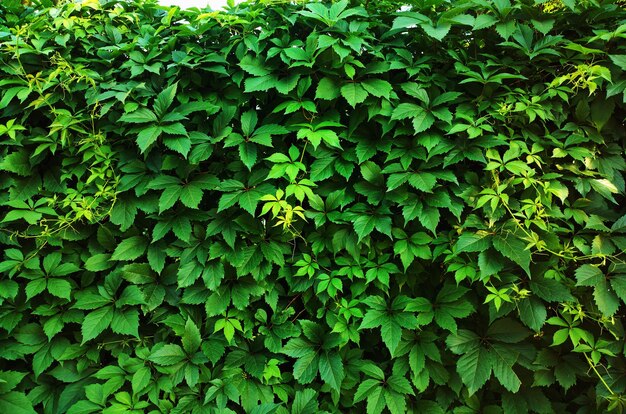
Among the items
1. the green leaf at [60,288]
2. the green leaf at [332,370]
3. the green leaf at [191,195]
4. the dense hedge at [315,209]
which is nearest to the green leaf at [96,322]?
the dense hedge at [315,209]

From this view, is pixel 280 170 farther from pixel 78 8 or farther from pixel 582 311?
pixel 582 311

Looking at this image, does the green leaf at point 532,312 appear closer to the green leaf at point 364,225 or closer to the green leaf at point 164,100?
the green leaf at point 364,225

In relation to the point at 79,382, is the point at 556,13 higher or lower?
higher

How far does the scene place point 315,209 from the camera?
1.96 meters

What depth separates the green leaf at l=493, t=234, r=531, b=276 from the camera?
1.71 m

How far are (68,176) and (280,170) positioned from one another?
1.15 meters

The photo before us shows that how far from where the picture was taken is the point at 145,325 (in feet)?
6.78

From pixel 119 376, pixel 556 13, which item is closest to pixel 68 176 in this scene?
pixel 119 376

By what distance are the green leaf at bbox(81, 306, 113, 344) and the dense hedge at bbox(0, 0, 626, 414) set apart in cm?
1

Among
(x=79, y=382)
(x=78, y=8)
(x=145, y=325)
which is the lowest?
(x=79, y=382)

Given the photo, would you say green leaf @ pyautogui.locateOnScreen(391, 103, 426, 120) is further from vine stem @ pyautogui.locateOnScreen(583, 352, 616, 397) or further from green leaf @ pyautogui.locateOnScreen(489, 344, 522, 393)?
vine stem @ pyautogui.locateOnScreen(583, 352, 616, 397)

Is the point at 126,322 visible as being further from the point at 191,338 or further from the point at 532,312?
the point at 532,312

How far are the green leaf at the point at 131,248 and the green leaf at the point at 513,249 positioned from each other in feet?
5.85

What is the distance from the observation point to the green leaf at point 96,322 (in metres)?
1.89
